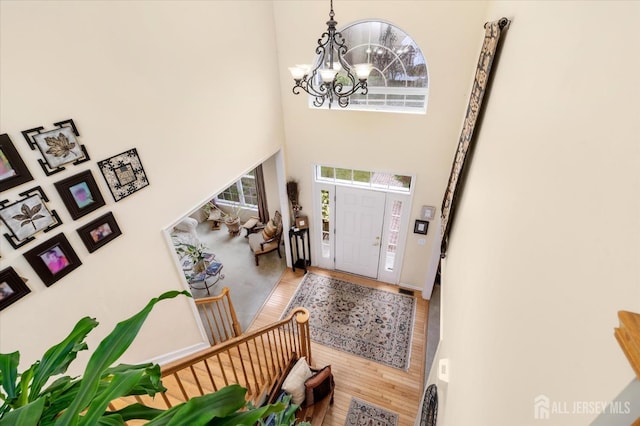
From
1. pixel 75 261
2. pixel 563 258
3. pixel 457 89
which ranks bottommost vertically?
pixel 75 261

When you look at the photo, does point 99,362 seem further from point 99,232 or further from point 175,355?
point 175,355

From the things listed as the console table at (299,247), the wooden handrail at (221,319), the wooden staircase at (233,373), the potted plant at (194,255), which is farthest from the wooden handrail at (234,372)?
the potted plant at (194,255)

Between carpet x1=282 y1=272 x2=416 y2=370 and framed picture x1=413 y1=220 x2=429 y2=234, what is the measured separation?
1.29m

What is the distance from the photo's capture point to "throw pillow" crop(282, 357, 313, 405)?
3063mm

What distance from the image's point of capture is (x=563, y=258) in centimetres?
75

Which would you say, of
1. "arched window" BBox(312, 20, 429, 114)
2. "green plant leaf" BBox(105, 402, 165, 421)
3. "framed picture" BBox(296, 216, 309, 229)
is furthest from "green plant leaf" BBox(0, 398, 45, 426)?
"framed picture" BBox(296, 216, 309, 229)

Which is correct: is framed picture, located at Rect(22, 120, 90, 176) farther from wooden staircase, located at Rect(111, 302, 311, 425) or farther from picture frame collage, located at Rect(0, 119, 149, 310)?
wooden staircase, located at Rect(111, 302, 311, 425)

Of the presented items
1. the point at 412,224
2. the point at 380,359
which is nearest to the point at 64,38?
the point at 412,224

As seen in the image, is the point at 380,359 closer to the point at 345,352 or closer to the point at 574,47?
the point at 345,352

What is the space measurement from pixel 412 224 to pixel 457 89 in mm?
1998

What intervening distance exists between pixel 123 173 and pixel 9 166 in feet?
2.11

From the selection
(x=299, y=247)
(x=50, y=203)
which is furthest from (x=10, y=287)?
(x=299, y=247)

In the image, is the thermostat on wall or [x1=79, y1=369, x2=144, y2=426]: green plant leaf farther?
the thermostat on wall

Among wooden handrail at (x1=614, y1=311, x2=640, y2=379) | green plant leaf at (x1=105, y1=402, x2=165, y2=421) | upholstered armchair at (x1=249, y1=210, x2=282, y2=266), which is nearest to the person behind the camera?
wooden handrail at (x1=614, y1=311, x2=640, y2=379)
